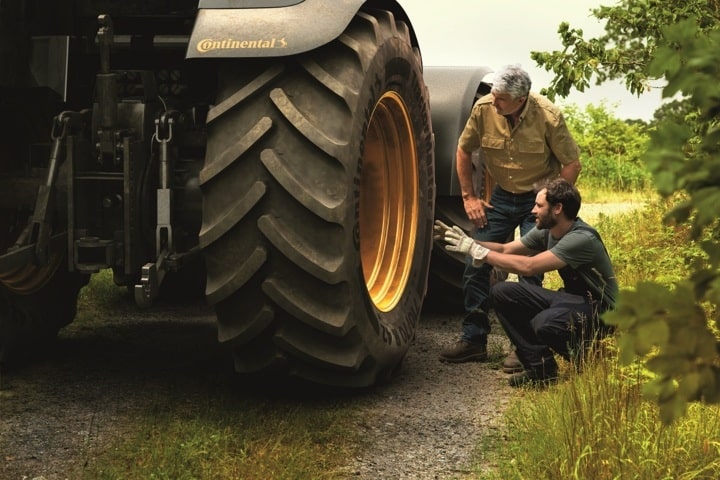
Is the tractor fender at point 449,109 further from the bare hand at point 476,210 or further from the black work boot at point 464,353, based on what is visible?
the black work boot at point 464,353

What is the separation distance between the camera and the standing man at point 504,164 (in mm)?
6469

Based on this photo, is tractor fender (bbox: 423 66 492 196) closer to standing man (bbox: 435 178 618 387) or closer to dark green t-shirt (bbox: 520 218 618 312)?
standing man (bbox: 435 178 618 387)

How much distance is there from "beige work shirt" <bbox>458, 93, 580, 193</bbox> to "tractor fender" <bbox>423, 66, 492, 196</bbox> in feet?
1.82

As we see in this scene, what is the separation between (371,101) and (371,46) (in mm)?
238

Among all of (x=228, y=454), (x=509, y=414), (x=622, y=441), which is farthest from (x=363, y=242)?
(x=622, y=441)

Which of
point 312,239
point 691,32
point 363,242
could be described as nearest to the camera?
point 691,32

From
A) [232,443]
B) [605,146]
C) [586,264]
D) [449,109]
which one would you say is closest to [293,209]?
[232,443]

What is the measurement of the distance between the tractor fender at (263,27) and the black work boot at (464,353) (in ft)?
7.09

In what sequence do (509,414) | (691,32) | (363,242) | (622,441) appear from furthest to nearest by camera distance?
(363,242)
(509,414)
(622,441)
(691,32)

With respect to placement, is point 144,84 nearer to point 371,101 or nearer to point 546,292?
point 371,101

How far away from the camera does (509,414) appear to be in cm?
512

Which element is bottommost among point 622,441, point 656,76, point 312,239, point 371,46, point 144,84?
point 622,441

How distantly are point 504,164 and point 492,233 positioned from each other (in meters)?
0.40

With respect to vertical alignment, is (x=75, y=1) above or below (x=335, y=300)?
above
